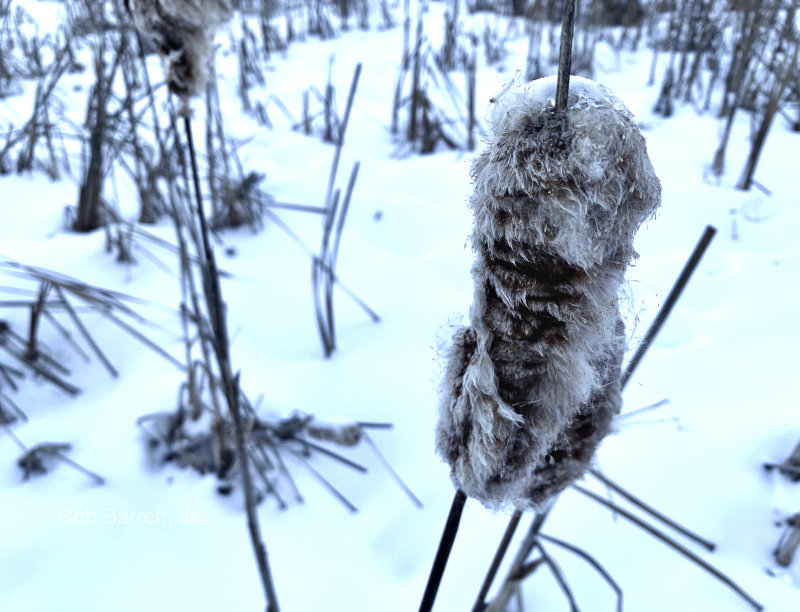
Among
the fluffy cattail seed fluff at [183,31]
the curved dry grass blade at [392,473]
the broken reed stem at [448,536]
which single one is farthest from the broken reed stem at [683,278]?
the fluffy cattail seed fluff at [183,31]

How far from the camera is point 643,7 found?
407cm

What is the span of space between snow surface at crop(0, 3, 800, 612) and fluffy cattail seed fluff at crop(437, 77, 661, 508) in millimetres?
57

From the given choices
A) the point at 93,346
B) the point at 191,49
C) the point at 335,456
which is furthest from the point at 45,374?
the point at 191,49

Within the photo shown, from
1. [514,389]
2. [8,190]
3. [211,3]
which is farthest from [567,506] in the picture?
[8,190]

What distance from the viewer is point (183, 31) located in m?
0.83

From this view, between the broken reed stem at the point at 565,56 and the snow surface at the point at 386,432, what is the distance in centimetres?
17

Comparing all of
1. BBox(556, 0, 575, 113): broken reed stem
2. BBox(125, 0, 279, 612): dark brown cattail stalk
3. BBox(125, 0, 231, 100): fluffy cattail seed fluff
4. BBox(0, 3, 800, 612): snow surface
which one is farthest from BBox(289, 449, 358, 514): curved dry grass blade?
BBox(556, 0, 575, 113): broken reed stem

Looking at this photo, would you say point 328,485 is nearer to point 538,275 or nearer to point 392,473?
point 392,473

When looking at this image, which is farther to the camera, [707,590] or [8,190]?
[8,190]

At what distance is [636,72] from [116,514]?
10.8 feet

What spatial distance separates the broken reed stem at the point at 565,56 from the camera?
10.7 inches

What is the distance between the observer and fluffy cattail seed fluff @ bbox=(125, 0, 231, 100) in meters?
0.79

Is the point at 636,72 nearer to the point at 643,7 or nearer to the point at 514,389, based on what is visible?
the point at 643,7

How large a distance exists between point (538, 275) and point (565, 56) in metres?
0.12
